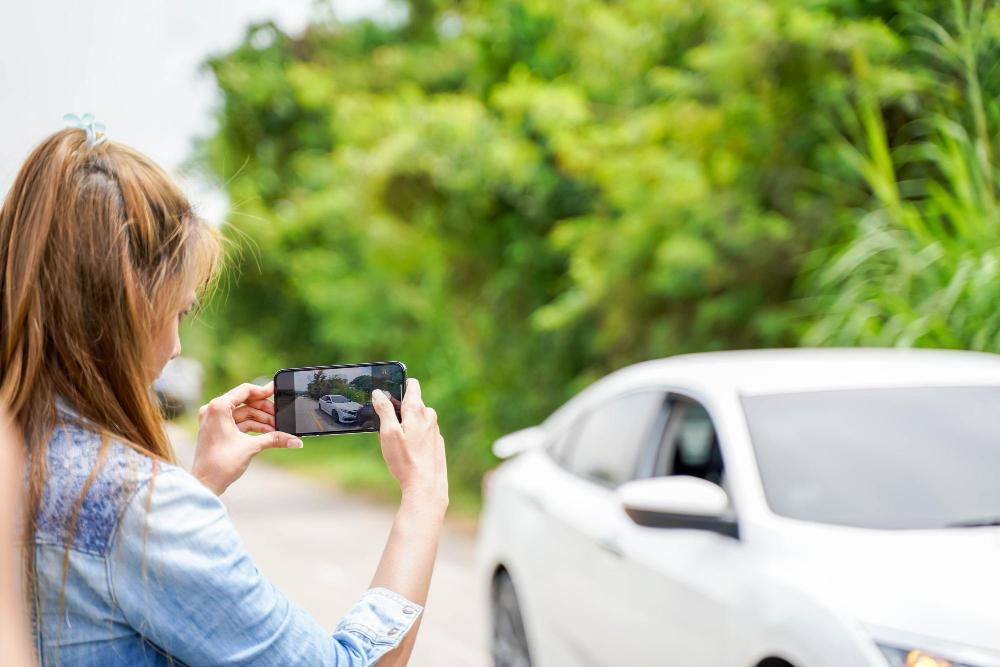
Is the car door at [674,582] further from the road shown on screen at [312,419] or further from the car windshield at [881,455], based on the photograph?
the road shown on screen at [312,419]

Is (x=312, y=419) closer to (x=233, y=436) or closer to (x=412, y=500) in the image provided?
(x=233, y=436)

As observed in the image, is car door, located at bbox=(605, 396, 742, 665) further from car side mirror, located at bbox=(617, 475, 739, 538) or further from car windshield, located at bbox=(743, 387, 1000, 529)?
car windshield, located at bbox=(743, 387, 1000, 529)

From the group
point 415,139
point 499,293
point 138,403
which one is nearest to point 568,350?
point 499,293

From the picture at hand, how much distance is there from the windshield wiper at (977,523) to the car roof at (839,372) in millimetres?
613

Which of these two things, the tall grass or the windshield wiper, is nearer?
the windshield wiper

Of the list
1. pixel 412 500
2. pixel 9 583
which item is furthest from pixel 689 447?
pixel 9 583

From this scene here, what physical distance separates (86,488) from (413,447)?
1.78 ft

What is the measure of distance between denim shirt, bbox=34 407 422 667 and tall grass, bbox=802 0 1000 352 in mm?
4163

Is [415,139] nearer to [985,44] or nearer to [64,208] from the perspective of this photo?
[985,44]

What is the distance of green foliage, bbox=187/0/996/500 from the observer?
5746 millimetres

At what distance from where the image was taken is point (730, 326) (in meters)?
7.43

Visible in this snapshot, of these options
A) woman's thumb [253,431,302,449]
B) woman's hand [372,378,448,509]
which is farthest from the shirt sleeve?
woman's thumb [253,431,302,449]

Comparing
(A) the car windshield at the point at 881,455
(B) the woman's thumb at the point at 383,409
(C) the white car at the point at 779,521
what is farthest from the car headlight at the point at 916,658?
(B) the woman's thumb at the point at 383,409

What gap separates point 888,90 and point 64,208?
592 centimetres
